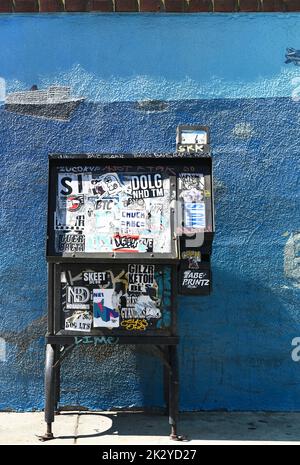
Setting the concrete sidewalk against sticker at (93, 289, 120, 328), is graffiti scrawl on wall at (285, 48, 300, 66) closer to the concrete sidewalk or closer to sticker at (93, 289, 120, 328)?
sticker at (93, 289, 120, 328)

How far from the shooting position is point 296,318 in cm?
584

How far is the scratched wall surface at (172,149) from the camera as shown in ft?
19.0

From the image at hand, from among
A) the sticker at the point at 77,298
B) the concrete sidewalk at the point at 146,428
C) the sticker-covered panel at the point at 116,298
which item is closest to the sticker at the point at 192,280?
the sticker-covered panel at the point at 116,298

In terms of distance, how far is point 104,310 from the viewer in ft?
16.1

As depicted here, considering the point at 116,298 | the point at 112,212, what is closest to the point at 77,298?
the point at 116,298

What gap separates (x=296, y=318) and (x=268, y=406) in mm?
867

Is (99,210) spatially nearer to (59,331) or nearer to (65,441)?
(59,331)

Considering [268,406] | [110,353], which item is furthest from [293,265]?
[110,353]

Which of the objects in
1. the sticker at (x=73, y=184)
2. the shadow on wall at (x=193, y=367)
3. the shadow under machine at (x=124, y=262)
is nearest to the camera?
the shadow under machine at (x=124, y=262)

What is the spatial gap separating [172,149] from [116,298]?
1767 mm

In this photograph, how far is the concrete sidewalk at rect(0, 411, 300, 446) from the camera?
496 cm

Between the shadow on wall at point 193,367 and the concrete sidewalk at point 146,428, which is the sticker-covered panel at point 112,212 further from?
the concrete sidewalk at point 146,428

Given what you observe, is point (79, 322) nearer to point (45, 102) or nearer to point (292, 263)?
point (292, 263)

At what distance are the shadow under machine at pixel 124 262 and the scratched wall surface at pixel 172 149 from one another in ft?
3.01
